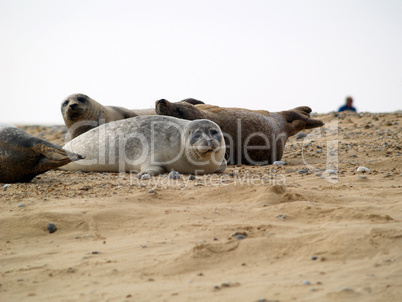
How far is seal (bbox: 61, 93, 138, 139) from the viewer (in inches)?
284

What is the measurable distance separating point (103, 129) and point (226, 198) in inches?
109

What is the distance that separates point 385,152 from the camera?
6750 millimetres

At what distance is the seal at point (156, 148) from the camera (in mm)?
5188

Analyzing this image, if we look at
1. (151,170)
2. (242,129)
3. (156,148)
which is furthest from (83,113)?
(151,170)

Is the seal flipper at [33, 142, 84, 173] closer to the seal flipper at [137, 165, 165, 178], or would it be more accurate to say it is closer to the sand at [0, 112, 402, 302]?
the sand at [0, 112, 402, 302]

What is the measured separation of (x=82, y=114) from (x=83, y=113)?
23 millimetres

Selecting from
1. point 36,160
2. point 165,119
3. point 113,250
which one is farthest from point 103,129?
point 113,250

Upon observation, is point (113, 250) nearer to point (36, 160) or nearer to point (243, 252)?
point (243, 252)

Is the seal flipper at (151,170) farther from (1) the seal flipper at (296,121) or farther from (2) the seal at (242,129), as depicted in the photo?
(1) the seal flipper at (296,121)

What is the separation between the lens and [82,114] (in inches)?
291

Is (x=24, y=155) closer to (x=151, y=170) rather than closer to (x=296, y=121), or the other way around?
(x=151, y=170)

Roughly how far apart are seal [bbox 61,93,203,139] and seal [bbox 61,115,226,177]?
1.51 metres

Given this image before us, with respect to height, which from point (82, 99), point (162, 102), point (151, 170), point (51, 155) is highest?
point (82, 99)

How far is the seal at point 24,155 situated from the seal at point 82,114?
2.55m
